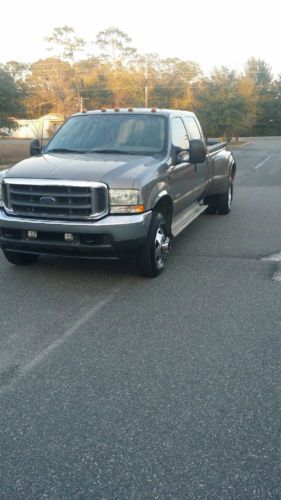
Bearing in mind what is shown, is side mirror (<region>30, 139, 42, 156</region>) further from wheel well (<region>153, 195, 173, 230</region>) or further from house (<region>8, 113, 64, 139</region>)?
house (<region>8, 113, 64, 139</region>)

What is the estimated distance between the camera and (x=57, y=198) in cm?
527

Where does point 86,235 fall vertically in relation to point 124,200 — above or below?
below

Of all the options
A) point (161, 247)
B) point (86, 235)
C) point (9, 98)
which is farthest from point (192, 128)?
point (9, 98)

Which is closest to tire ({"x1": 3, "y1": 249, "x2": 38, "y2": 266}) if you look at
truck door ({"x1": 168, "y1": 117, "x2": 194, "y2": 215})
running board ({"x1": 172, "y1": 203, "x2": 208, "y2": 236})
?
running board ({"x1": 172, "y1": 203, "x2": 208, "y2": 236})

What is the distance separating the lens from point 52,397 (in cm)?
335

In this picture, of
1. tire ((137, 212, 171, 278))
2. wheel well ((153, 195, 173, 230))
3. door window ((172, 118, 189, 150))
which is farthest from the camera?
door window ((172, 118, 189, 150))

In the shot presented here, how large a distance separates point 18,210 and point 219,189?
485 centimetres

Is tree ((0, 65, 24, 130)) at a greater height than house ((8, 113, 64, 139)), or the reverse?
tree ((0, 65, 24, 130))

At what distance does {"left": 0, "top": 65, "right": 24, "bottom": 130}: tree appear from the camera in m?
26.9

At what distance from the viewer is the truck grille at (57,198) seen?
5.15 m

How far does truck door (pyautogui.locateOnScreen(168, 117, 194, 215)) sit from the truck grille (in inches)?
54.2

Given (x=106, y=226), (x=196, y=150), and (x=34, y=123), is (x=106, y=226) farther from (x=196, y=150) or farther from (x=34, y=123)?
(x=34, y=123)

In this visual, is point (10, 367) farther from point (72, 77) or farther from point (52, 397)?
point (72, 77)

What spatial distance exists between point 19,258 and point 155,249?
5.80ft
